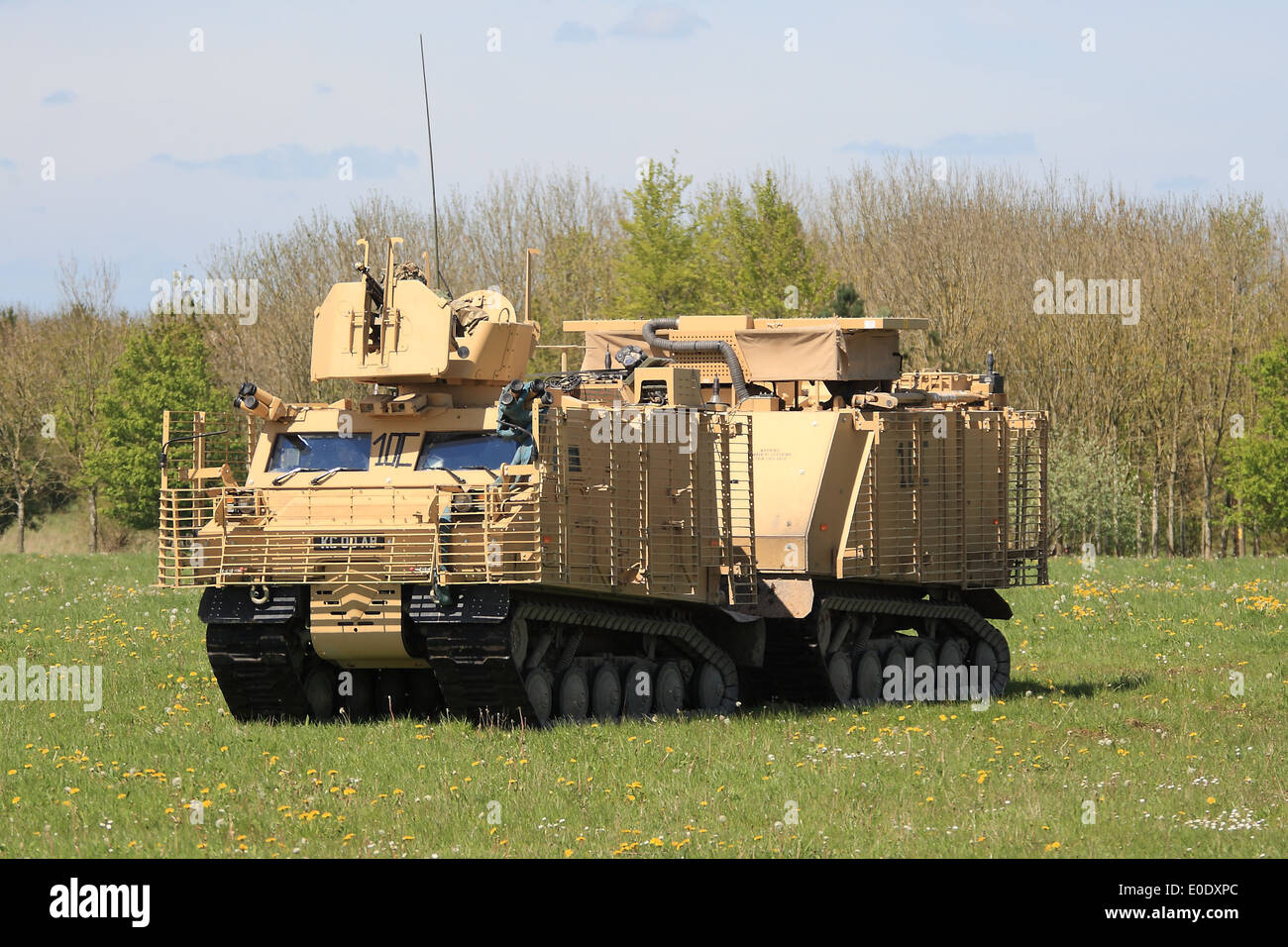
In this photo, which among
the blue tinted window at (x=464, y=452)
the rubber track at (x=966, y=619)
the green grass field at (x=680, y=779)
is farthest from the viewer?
the rubber track at (x=966, y=619)

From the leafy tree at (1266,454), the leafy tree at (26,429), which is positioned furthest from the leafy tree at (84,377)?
the leafy tree at (1266,454)

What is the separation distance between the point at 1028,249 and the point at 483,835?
4477cm

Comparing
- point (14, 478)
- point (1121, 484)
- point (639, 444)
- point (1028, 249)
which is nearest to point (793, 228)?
point (1028, 249)

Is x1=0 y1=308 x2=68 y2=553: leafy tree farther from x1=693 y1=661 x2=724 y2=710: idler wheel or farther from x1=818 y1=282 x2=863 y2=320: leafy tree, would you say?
x1=693 y1=661 x2=724 y2=710: idler wheel

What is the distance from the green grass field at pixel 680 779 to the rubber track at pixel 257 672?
298mm

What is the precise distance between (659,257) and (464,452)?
36.5 metres

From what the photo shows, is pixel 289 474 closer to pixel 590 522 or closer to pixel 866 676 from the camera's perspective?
pixel 590 522

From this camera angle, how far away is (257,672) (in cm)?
1595

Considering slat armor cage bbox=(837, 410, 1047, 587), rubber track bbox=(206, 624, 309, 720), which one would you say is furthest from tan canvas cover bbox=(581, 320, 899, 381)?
rubber track bbox=(206, 624, 309, 720)

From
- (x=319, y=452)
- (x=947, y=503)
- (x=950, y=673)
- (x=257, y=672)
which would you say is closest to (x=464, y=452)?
(x=319, y=452)

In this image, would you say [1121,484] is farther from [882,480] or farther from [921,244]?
[882,480]

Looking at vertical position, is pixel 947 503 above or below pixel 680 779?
above

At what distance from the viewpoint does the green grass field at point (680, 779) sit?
11.5 meters

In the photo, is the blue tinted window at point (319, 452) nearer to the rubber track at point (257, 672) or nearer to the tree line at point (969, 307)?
the rubber track at point (257, 672)
